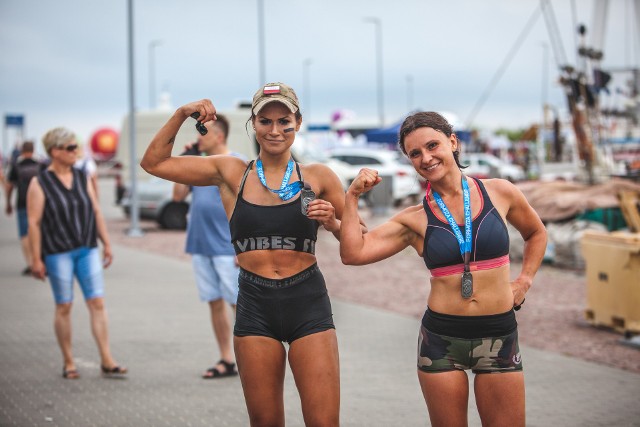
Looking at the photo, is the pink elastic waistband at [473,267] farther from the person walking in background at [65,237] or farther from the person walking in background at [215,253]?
the person walking in background at [65,237]

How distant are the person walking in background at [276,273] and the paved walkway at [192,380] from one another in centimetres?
193

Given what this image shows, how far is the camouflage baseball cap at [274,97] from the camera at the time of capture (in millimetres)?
4102

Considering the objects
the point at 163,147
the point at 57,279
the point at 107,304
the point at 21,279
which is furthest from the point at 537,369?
the point at 21,279

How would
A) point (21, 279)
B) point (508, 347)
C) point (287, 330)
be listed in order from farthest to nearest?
point (21, 279)
point (287, 330)
point (508, 347)

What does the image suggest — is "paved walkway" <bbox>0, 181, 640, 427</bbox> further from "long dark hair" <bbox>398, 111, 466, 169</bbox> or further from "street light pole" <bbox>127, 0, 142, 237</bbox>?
"street light pole" <bbox>127, 0, 142, 237</bbox>

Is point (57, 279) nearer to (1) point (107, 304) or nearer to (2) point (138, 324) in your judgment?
(2) point (138, 324)

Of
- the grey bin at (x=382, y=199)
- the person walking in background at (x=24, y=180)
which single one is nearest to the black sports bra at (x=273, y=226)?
the person walking in background at (x=24, y=180)

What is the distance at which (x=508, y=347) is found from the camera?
3814 mm

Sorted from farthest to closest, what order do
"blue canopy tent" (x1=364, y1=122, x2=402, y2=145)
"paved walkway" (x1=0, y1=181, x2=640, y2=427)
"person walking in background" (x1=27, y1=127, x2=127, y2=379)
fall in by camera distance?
"blue canopy tent" (x1=364, y1=122, x2=402, y2=145) → "person walking in background" (x1=27, y1=127, x2=127, y2=379) → "paved walkway" (x1=0, y1=181, x2=640, y2=427)

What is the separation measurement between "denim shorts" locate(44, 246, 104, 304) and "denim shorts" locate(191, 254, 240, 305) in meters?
0.77

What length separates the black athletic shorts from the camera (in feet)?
13.3

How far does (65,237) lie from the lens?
703 cm

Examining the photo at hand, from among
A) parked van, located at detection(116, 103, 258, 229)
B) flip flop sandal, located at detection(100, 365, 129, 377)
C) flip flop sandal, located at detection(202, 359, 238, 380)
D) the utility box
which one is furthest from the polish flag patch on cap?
parked van, located at detection(116, 103, 258, 229)

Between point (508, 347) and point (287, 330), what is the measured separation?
0.97 metres
